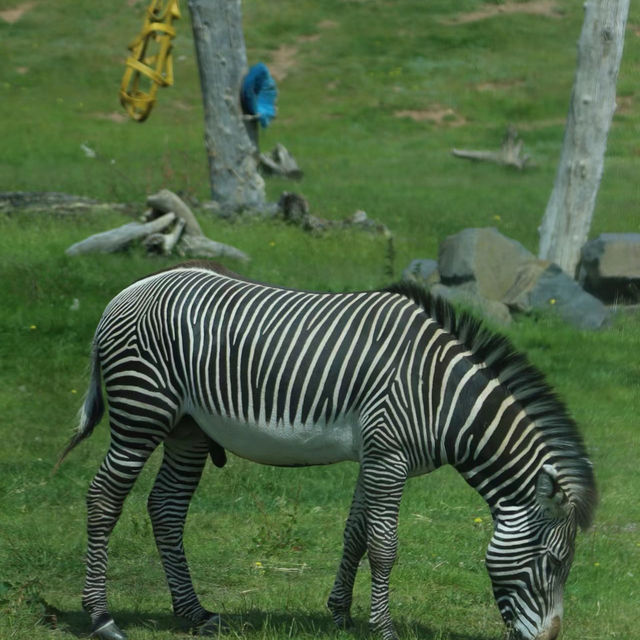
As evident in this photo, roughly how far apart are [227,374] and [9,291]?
773cm

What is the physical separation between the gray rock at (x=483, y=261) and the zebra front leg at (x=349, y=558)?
783cm

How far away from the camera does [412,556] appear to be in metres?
7.64

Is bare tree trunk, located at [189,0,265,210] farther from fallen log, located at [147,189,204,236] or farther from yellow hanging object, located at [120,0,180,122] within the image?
fallen log, located at [147,189,204,236]

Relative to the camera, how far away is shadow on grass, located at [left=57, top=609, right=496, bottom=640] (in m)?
5.86

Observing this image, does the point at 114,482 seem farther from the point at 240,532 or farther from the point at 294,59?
the point at 294,59

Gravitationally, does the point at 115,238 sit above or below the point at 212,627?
below

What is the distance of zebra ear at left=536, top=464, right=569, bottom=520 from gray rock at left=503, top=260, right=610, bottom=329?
27.5 feet

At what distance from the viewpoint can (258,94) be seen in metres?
18.2

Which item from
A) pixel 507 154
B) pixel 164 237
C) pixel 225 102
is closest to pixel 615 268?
pixel 164 237

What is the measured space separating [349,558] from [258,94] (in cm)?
1326

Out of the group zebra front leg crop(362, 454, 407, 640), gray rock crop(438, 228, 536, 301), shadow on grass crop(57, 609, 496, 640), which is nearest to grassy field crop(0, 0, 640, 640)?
shadow on grass crop(57, 609, 496, 640)

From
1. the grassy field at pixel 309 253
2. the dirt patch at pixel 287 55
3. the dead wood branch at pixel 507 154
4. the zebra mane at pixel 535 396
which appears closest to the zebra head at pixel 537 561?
the zebra mane at pixel 535 396

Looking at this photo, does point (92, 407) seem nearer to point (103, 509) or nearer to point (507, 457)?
point (103, 509)

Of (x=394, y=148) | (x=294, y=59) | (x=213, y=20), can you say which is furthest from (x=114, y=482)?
(x=294, y=59)
